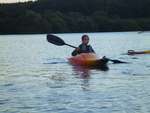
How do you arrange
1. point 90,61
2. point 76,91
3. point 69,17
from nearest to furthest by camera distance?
point 76,91 < point 90,61 < point 69,17

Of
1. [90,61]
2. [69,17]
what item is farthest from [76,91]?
[69,17]

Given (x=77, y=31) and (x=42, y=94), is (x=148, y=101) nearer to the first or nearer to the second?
(x=42, y=94)

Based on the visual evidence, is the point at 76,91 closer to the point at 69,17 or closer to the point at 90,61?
the point at 90,61

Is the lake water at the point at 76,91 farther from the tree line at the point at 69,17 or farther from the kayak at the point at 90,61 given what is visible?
the tree line at the point at 69,17

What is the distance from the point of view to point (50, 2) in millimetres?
157375

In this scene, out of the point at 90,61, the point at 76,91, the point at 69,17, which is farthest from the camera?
the point at 69,17

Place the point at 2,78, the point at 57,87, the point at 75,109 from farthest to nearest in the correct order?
the point at 2,78 → the point at 57,87 → the point at 75,109

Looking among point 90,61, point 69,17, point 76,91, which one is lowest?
point 76,91

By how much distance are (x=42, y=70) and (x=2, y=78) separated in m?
4.38

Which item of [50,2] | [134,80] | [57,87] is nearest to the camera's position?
[57,87]

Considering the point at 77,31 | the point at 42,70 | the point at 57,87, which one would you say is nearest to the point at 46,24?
the point at 77,31

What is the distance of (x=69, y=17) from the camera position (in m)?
127

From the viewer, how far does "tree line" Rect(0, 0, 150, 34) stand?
4717 inches

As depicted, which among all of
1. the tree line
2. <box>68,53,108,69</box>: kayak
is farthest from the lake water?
the tree line
